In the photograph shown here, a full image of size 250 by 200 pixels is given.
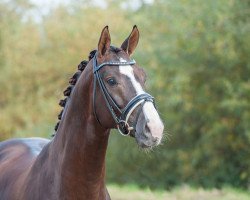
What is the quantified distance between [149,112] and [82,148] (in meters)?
0.69

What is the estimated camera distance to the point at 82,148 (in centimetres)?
460

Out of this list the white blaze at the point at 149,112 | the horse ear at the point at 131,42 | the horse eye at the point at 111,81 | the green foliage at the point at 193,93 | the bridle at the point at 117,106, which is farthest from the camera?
the green foliage at the point at 193,93

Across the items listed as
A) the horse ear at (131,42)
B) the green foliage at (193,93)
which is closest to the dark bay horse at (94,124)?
the horse ear at (131,42)

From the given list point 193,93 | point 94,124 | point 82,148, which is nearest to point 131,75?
point 94,124

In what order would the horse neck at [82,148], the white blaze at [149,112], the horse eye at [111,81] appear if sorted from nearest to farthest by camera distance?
the white blaze at [149,112], the horse eye at [111,81], the horse neck at [82,148]

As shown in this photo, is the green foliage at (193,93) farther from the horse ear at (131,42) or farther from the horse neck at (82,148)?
the horse neck at (82,148)

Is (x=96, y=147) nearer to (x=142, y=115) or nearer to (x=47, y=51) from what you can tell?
(x=142, y=115)

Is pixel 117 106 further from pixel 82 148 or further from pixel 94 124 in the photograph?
pixel 82 148

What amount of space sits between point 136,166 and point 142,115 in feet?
68.4

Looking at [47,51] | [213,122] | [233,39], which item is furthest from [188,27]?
[47,51]

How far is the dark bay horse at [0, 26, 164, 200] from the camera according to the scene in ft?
14.0

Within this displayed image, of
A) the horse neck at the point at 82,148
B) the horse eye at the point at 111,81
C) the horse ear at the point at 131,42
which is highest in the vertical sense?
the horse ear at the point at 131,42

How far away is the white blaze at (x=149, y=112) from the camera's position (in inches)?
161

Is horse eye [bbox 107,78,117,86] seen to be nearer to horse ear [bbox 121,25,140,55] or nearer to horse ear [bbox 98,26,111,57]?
horse ear [bbox 98,26,111,57]
